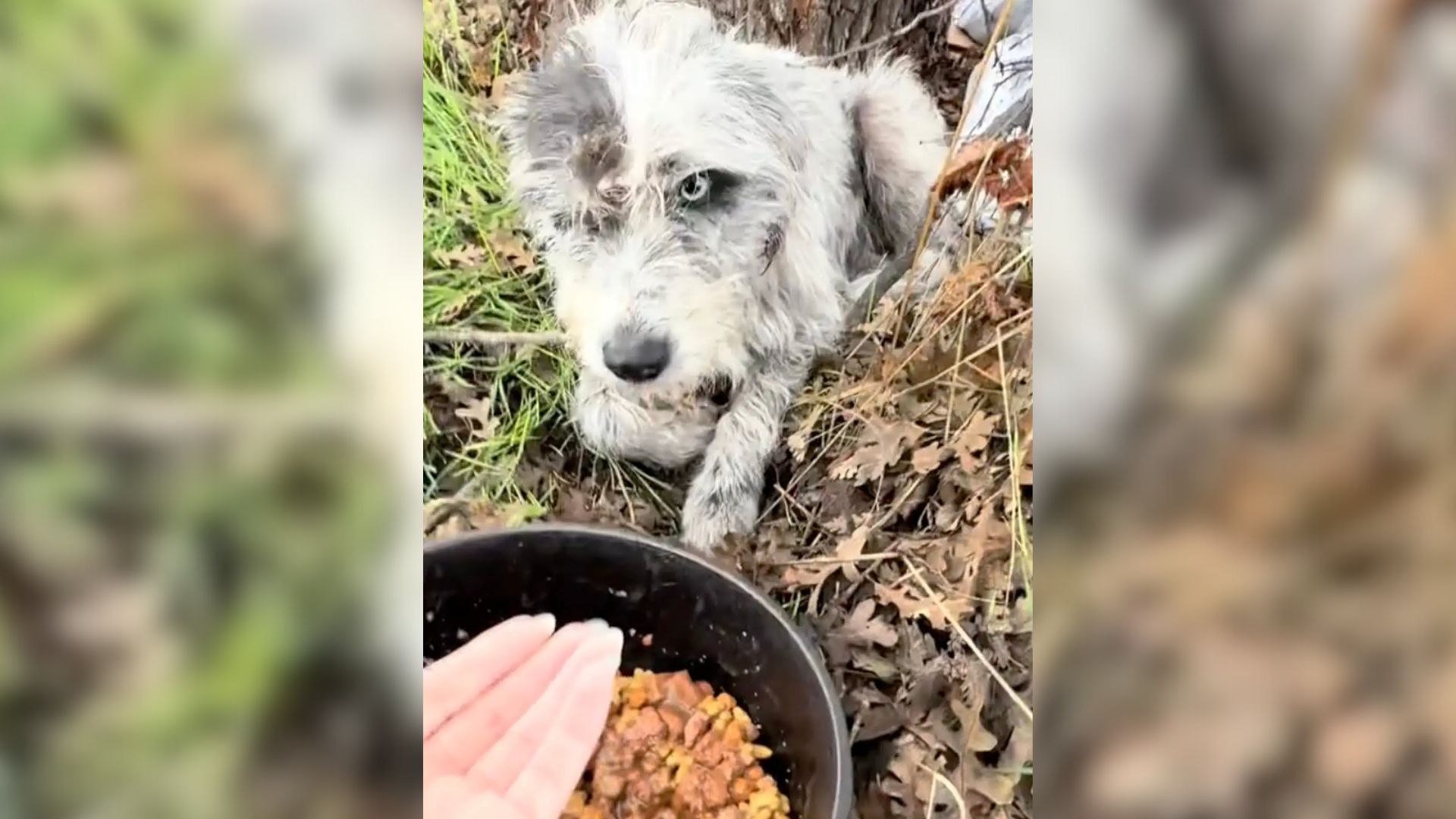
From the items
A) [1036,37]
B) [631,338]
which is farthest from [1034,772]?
[1036,37]

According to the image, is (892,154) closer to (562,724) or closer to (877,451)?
(877,451)

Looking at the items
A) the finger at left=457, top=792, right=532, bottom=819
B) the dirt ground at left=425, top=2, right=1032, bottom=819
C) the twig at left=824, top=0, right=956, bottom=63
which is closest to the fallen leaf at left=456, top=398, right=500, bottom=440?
the dirt ground at left=425, top=2, right=1032, bottom=819

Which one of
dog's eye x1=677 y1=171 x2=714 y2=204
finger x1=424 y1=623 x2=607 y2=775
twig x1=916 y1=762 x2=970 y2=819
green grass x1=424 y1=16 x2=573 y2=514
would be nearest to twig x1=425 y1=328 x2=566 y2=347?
green grass x1=424 y1=16 x2=573 y2=514

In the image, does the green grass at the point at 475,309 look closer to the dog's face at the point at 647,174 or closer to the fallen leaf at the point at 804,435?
the dog's face at the point at 647,174

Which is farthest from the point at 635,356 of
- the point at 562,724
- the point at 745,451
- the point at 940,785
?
the point at 940,785

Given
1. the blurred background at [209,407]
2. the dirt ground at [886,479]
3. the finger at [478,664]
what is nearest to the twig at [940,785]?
the dirt ground at [886,479]

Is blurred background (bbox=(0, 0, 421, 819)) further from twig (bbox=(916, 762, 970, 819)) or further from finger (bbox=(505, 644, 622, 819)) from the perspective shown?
twig (bbox=(916, 762, 970, 819))

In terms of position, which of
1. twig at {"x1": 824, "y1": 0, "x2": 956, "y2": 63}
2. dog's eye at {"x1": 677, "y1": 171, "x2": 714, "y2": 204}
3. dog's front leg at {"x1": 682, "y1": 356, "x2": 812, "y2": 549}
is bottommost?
dog's front leg at {"x1": 682, "y1": 356, "x2": 812, "y2": 549}

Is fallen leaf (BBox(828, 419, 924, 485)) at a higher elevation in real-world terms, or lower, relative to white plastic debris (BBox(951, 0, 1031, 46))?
lower
